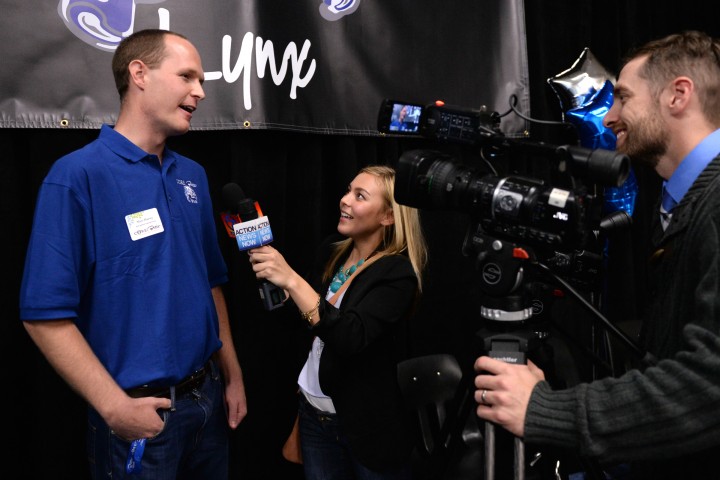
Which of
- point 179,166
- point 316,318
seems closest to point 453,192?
point 316,318

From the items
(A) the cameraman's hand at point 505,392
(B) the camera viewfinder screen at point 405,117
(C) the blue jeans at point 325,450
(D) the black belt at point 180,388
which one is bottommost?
(C) the blue jeans at point 325,450

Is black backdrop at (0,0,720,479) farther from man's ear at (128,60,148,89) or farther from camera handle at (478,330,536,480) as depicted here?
man's ear at (128,60,148,89)

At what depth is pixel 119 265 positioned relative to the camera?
135cm

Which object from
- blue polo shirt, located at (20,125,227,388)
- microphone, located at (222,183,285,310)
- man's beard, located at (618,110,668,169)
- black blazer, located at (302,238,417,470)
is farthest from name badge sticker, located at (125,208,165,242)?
man's beard, located at (618,110,668,169)

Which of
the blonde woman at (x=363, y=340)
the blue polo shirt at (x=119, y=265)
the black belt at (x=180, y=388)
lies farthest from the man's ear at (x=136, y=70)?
the black belt at (x=180, y=388)

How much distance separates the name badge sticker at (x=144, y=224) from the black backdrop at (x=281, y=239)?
48 centimetres

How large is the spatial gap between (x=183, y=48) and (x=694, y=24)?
114 inches

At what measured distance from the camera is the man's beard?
1.19 m

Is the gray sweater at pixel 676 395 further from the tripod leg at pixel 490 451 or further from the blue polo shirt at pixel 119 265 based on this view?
the blue polo shirt at pixel 119 265

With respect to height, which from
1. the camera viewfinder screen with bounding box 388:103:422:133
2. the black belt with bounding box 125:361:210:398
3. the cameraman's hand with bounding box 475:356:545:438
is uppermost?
the camera viewfinder screen with bounding box 388:103:422:133

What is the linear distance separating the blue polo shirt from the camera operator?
0.71 m

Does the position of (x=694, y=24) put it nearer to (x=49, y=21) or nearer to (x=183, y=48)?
(x=183, y=48)

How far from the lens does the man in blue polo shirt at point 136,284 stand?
127cm

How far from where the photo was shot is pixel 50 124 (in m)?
1.68
